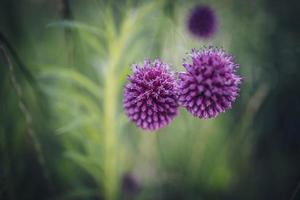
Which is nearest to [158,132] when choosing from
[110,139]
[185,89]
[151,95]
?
[110,139]

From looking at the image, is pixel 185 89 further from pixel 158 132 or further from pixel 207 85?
pixel 158 132

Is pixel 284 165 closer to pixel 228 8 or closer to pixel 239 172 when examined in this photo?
pixel 239 172

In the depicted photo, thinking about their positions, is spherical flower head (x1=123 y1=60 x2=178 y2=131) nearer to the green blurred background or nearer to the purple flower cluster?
the purple flower cluster

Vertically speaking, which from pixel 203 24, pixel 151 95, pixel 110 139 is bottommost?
pixel 110 139

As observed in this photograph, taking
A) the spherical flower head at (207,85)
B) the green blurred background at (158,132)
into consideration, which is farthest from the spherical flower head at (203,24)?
the spherical flower head at (207,85)

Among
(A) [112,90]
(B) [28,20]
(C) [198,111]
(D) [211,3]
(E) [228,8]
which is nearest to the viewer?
(C) [198,111]

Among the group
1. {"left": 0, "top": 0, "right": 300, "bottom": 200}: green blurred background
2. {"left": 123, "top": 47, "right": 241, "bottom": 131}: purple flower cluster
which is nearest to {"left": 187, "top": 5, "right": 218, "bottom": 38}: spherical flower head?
{"left": 0, "top": 0, "right": 300, "bottom": 200}: green blurred background

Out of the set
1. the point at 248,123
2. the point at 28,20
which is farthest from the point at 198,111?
the point at 28,20
